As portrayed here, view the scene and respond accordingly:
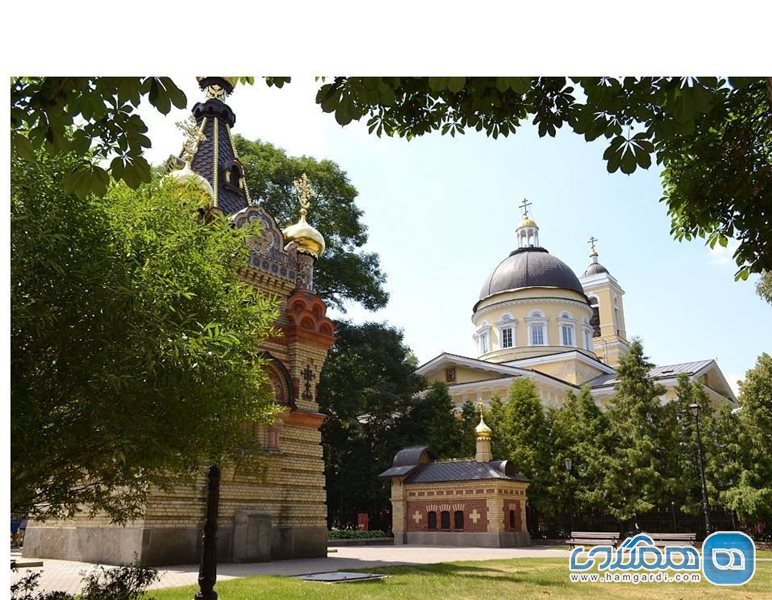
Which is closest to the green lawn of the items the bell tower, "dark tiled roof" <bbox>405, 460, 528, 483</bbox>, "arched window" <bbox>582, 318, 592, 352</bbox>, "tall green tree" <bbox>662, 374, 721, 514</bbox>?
"dark tiled roof" <bbox>405, 460, 528, 483</bbox>

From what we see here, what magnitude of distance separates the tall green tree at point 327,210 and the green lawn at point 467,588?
1471 centimetres

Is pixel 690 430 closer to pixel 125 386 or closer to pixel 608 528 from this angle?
pixel 608 528

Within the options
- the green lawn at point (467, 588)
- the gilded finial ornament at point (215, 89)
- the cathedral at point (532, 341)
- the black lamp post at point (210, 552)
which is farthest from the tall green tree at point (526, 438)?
the black lamp post at point (210, 552)

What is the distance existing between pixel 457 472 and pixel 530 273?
71.9ft

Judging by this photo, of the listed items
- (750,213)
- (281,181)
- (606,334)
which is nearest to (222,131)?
(281,181)

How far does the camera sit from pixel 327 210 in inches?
992

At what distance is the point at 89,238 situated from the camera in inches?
199

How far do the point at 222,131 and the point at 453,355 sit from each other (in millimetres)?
22981

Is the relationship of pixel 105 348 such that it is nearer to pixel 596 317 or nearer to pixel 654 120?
pixel 654 120

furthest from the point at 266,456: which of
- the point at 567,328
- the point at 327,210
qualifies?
the point at 567,328

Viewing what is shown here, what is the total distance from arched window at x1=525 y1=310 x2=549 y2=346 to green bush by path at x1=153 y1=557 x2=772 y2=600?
2891 centimetres

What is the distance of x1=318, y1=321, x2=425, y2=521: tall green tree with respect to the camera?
24.9 metres

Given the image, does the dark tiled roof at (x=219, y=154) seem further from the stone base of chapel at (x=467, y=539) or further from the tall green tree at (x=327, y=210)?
the stone base of chapel at (x=467, y=539)

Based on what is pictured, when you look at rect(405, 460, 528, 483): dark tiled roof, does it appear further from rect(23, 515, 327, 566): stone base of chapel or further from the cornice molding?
the cornice molding
